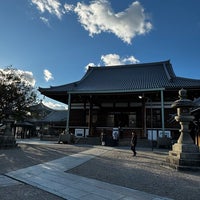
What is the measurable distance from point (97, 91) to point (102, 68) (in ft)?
37.1

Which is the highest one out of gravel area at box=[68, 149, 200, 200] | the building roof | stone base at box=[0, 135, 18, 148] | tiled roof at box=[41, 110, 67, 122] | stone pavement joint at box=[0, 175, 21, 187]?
the building roof

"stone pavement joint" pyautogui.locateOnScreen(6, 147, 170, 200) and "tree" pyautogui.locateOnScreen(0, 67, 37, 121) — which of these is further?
"tree" pyautogui.locateOnScreen(0, 67, 37, 121)

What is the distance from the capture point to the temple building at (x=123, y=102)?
72.6ft

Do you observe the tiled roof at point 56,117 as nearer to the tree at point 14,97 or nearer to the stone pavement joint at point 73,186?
the tree at point 14,97

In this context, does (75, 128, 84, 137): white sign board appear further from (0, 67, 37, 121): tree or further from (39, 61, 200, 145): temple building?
(0, 67, 37, 121): tree

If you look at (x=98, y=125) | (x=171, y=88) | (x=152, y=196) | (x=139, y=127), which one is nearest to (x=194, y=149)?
(x=152, y=196)

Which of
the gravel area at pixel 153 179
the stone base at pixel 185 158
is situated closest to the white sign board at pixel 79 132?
the gravel area at pixel 153 179

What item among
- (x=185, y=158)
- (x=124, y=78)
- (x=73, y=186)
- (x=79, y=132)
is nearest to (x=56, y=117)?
(x=79, y=132)

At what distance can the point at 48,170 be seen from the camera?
7348mm

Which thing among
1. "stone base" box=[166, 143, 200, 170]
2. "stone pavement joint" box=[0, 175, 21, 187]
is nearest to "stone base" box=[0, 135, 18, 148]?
"stone pavement joint" box=[0, 175, 21, 187]

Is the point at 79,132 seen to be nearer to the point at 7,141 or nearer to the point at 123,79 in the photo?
the point at 123,79

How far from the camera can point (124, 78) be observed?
2634 cm

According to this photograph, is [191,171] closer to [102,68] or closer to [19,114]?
[19,114]

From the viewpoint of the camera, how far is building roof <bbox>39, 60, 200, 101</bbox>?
2133cm
